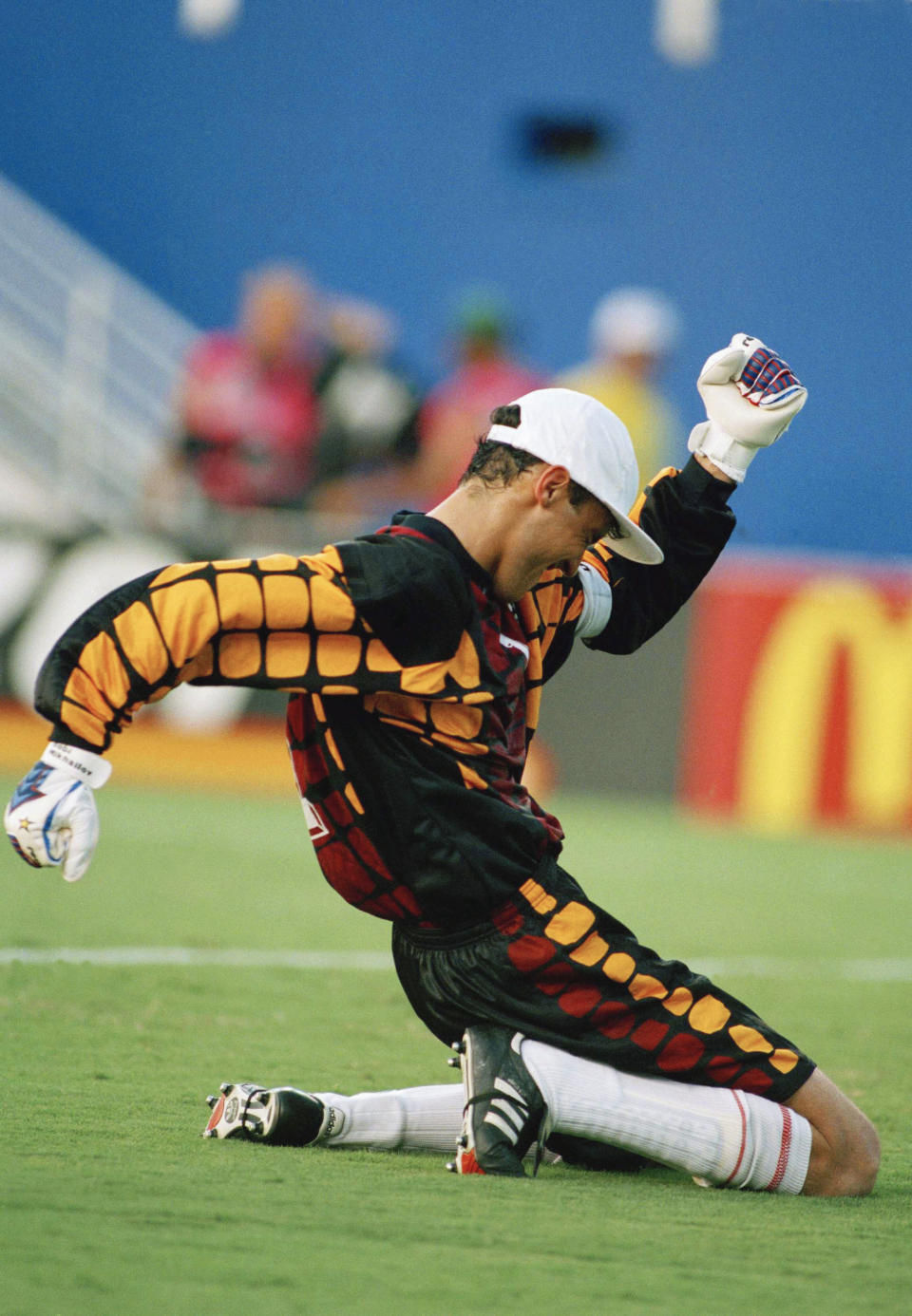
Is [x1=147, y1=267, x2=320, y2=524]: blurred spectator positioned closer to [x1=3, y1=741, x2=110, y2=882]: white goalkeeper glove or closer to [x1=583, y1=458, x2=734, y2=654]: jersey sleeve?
[x1=583, y1=458, x2=734, y2=654]: jersey sleeve

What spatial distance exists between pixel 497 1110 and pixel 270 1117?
40cm

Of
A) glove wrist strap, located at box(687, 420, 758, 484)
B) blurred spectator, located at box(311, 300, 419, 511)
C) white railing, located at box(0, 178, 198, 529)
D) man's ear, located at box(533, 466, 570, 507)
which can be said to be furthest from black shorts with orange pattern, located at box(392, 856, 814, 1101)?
A: white railing, located at box(0, 178, 198, 529)

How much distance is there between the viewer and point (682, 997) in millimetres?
3152

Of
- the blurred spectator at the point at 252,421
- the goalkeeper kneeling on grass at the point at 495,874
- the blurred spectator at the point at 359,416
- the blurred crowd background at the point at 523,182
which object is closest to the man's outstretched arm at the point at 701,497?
the goalkeeper kneeling on grass at the point at 495,874

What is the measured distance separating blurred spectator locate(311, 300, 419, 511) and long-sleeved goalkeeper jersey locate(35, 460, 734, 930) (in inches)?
276

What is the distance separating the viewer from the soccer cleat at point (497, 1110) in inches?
118

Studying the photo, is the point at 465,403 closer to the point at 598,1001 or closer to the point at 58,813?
the point at 598,1001

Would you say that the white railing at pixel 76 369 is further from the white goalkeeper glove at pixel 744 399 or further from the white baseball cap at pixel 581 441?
the white baseball cap at pixel 581 441

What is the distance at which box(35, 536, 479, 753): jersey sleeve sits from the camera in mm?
2850

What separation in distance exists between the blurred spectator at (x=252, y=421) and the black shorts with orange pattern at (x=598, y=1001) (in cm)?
741

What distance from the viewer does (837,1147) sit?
10.2 ft

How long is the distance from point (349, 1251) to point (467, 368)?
844 centimetres

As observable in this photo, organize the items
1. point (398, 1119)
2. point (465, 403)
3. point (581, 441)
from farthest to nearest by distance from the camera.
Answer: point (465, 403)
point (398, 1119)
point (581, 441)

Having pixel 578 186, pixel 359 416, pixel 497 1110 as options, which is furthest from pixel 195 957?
pixel 578 186
